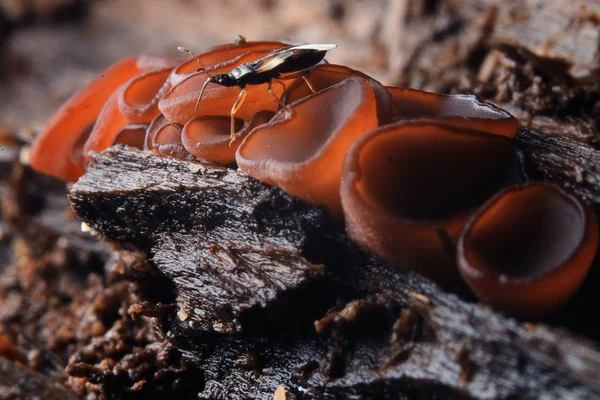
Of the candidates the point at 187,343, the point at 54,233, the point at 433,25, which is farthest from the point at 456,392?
the point at 433,25

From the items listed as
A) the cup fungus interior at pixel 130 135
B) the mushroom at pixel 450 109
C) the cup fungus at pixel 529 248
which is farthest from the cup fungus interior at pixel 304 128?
the cup fungus interior at pixel 130 135

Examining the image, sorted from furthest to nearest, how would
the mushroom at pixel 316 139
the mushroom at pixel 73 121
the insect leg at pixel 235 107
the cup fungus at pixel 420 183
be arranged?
the mushroom at pixel 73 121 → the insect leg at pixel 235 107 → the mushroom at pixel 316 139 → the cup fungus at pixel 420 183

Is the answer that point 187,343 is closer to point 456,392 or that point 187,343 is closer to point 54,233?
point 456,392

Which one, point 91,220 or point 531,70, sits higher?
point 531,70

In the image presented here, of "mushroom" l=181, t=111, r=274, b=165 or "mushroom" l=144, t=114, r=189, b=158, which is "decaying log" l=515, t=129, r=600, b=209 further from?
"mushroom" l=144, t=114, r=189, b=158

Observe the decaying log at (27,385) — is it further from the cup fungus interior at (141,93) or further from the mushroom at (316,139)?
the mushroom at (316,139)

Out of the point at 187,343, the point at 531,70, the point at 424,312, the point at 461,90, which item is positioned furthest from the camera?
the point at 461,90

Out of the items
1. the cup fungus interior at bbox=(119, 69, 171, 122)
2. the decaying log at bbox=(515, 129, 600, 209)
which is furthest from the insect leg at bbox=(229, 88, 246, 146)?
the decaying log at bbox=(515, 129, 600, 209)

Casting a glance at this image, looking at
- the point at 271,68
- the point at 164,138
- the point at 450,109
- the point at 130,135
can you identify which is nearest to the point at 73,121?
the point at 130,135
